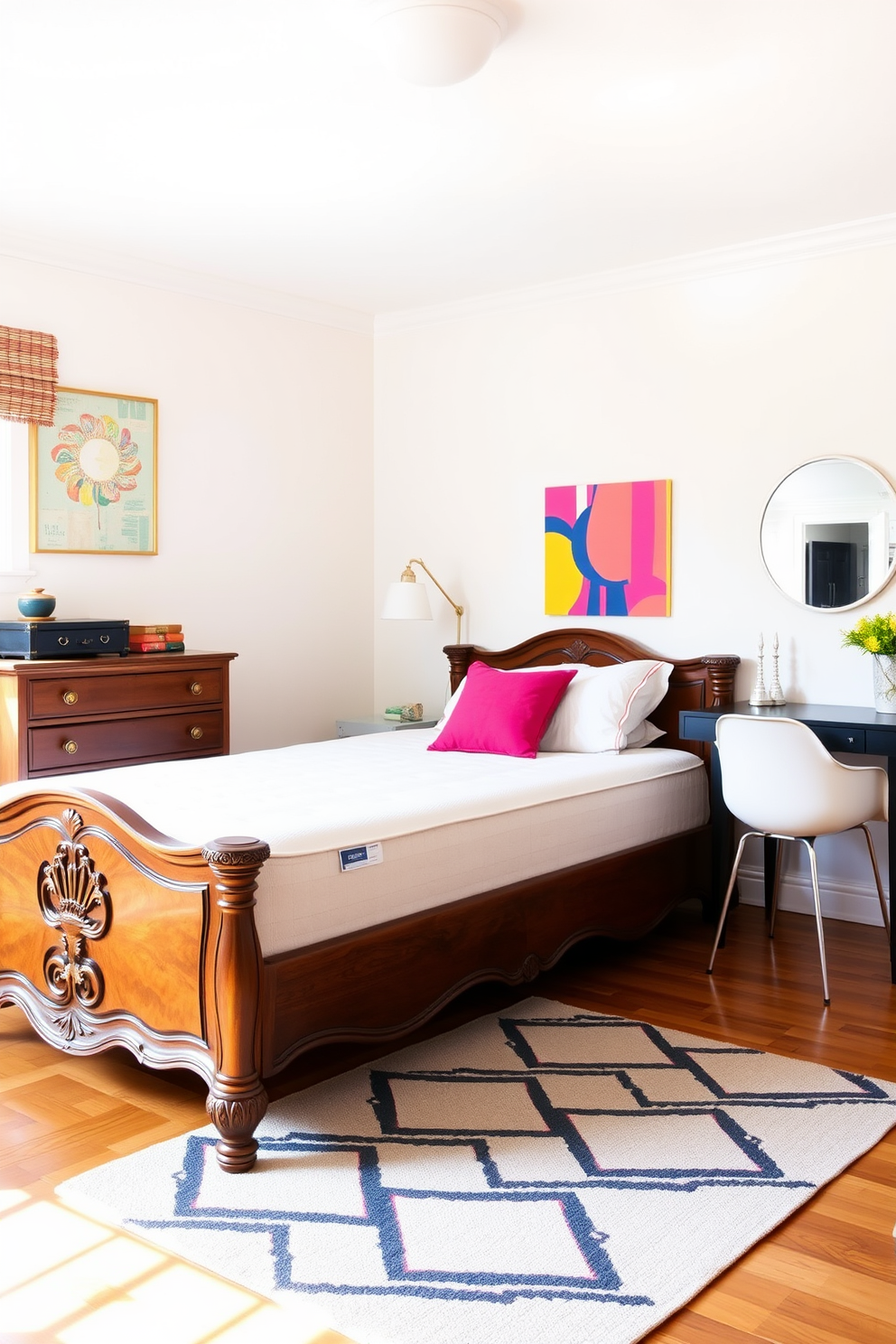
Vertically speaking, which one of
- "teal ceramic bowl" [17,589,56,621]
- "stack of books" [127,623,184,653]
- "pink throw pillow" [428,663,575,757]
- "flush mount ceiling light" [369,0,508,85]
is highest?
"flush mount ceiling light" [369,0,508,85]

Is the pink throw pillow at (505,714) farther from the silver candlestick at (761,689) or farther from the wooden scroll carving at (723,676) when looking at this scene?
the silver candlestick at (761,689)

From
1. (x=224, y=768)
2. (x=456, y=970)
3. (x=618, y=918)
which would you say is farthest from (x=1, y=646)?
(x=618, y=918)

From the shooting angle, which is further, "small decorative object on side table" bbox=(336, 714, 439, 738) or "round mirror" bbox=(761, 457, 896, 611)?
"small decorative object on side table" bbox=(336, 714, 439, 738)

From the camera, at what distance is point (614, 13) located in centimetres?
264

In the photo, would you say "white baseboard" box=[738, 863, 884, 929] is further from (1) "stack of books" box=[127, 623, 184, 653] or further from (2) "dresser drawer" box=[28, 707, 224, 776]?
(1) "stack of books" box=[127, 623, 184, 653]

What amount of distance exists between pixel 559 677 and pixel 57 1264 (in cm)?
281

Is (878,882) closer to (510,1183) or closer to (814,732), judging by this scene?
(814,732)

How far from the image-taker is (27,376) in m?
4.29

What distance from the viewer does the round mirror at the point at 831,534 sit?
418cm

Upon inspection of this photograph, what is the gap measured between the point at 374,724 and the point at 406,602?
1.87ft

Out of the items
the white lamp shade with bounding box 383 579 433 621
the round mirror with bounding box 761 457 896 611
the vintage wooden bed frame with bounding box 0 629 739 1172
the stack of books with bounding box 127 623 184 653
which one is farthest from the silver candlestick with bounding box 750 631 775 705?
the stack of books with bounding box 127 623 184 653

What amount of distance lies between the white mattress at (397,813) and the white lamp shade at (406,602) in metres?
0.93

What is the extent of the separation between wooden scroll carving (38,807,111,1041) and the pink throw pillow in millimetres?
1738

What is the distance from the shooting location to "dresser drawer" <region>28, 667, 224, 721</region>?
3945mm
